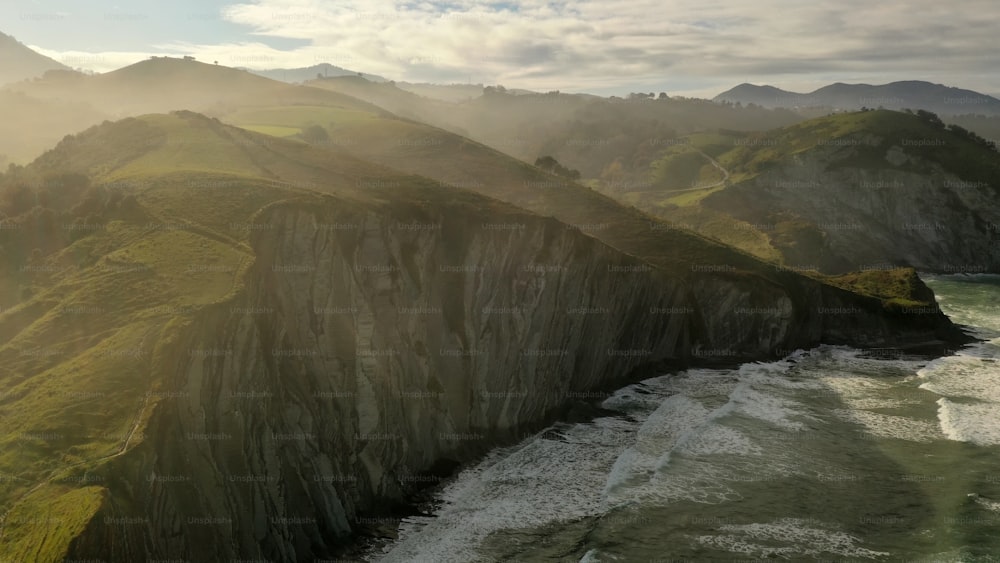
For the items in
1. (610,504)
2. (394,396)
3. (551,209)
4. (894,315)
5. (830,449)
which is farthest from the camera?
(551,209)

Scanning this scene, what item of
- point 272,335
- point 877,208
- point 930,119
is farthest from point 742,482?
point 930,119

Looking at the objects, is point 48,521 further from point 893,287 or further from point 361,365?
point 893,287

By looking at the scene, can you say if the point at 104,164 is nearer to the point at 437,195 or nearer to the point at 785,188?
the point at 437,195

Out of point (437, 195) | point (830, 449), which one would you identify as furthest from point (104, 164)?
point (830, 449)

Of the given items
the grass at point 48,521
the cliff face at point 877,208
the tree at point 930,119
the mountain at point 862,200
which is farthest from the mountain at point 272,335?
the tree at point 930,119

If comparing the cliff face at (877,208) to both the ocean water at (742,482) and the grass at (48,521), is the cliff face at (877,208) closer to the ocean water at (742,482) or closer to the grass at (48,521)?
the ocean water at (742,482)

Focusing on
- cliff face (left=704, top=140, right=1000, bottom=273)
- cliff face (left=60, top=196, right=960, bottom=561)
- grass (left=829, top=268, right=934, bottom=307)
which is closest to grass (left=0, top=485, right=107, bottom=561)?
cliff face (left=60, top=196, right=960, bottom=561)

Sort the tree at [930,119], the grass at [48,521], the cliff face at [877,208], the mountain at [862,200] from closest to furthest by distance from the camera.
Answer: the grass at [48,521] < the mountain at [862,200] < the cliff face at [877,208] < the tree at [930,119]
